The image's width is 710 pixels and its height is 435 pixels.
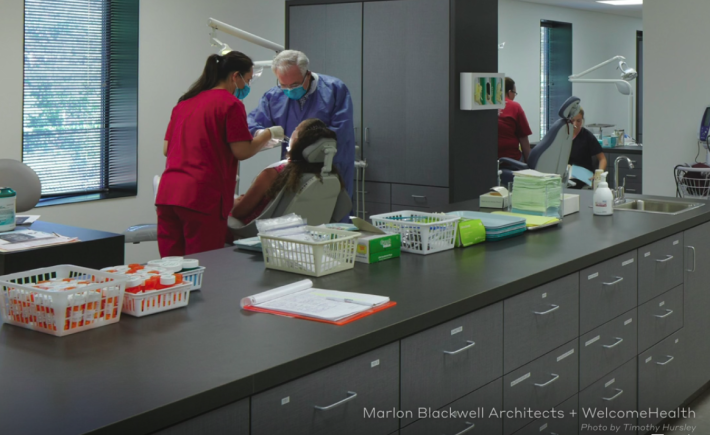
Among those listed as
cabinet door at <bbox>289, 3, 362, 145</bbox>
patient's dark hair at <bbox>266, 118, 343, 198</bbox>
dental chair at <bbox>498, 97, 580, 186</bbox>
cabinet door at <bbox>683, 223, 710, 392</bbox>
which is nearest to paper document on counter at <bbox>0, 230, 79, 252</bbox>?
patient's dark hair at <bbox>266, 118, 343, 198</bbox>

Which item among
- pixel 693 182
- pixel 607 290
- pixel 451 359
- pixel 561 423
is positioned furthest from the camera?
pixel 693 182

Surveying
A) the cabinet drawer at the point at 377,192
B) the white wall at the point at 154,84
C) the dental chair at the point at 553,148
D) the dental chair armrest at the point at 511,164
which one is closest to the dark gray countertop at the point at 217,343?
the cabinet drawer at the point at 377,192

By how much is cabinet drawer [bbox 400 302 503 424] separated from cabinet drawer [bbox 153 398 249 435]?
45cm

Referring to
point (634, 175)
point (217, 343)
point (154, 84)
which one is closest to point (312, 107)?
point (154, 84)

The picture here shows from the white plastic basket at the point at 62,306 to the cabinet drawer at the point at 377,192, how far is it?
3.44m

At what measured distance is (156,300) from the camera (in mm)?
1680

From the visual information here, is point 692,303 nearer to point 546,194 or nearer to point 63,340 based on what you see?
point 546,194

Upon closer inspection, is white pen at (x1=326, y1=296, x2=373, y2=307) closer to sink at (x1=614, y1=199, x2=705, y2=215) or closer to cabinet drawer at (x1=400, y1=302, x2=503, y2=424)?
cabinet drawer at (x1=400, y1=302, x2=503, y2=424)

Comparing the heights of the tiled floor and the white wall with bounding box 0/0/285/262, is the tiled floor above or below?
below

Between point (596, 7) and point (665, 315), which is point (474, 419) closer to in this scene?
point (665, 315)

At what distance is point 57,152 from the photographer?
17.0ft

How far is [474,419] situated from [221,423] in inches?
32.2

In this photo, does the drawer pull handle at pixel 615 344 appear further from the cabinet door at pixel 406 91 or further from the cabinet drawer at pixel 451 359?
the cabinet door at pixel 406 91

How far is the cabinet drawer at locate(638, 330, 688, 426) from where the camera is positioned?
2.74 metres
